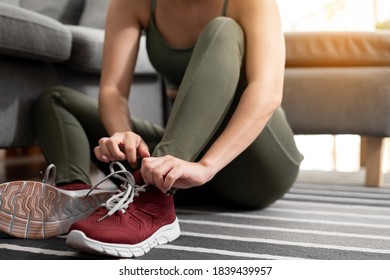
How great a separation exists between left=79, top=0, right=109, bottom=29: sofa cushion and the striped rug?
1.05 meters

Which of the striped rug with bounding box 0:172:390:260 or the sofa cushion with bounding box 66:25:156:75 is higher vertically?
the sofa cushion with bounding box 66:25:156:75

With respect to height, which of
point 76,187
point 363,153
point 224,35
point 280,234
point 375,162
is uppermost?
point 224,35

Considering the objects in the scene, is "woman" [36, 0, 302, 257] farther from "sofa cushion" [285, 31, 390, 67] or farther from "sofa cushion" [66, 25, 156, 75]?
"sofa cushion" [285, 31, 390, 67]

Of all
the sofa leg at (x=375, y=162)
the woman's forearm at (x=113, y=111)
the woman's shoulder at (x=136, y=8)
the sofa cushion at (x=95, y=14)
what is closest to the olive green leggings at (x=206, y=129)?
the woman's forearm at (x=113, y=111)

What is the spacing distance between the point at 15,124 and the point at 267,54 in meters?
0.64

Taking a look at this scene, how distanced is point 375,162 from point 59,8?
4.50ft

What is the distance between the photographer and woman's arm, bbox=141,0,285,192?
0.76 metres

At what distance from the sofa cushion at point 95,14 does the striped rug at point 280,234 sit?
1.05 meters

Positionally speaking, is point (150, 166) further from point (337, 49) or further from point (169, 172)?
point (337, 49)

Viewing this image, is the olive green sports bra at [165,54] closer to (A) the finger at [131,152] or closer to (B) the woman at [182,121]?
(B) the woman at [182,121]

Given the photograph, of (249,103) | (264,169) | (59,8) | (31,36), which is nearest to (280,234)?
(264,169)

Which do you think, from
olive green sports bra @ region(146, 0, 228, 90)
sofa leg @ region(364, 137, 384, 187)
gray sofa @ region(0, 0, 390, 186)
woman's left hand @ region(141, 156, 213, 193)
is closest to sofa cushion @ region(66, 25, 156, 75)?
gray sofa @ region(0, 0, 390, 186)

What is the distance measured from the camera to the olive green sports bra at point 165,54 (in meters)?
1.09

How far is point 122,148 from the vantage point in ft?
2.75
